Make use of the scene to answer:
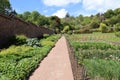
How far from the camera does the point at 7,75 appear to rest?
933cm

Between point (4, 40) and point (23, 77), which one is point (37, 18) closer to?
point (4, 40)

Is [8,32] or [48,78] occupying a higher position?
[8,32]

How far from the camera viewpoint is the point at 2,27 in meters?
18.5

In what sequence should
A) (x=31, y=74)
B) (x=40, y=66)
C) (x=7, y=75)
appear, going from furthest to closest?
(x=40, y=66) < (x=31, y=74) < (x=7, y=75)

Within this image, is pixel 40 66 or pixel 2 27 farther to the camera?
pixel 2 27

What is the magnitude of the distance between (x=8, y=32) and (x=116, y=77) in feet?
41.6

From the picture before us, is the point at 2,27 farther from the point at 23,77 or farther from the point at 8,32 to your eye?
the point at 23,77

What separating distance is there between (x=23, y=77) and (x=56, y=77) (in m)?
1.13

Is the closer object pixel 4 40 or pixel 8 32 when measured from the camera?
pixel 4 40

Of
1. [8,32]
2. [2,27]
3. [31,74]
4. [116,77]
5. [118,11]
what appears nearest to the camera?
[116,77]

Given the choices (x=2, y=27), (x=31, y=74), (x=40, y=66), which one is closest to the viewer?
(x=31, y=74)

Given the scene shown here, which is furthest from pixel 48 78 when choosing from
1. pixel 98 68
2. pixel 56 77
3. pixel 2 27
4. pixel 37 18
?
pixel 37 18

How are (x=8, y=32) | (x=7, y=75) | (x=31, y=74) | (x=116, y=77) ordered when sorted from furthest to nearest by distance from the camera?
(x=8, y=32)
(x=31, y=74)
(x=7, y=75)
(x=116, y=77)

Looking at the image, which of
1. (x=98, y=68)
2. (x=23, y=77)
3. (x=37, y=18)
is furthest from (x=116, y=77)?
(x=37, y=18)
